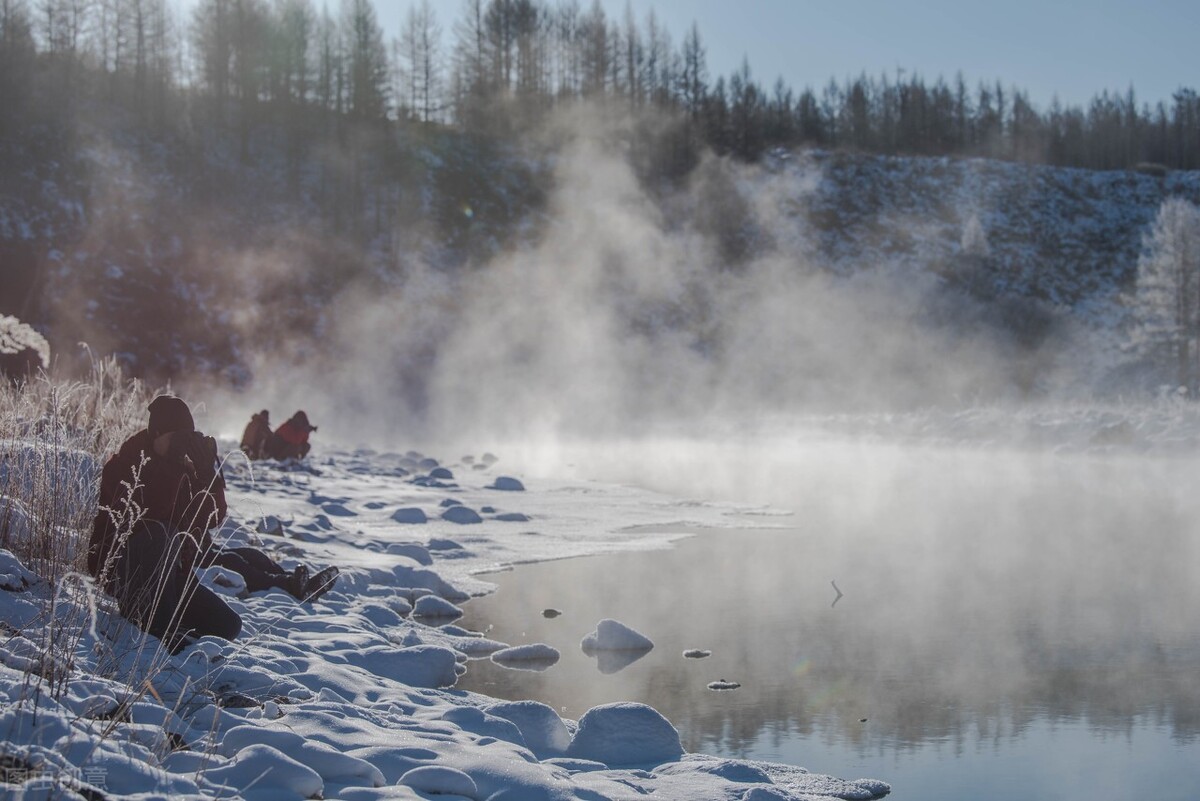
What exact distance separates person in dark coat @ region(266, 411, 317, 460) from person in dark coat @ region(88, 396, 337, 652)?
11.7 meters

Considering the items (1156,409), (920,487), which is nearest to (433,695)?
(920,487)

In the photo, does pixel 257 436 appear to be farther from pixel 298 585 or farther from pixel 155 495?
pixel 155 495

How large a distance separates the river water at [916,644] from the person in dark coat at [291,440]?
754cm

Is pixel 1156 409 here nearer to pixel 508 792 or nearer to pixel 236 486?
pixel 236 486

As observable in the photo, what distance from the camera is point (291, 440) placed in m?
17.6

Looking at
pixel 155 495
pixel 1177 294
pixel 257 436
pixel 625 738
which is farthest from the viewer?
pixel 1177 294

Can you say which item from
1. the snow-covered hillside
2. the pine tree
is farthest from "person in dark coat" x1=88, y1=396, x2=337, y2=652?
the pine tree

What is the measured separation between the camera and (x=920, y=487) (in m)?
19.2

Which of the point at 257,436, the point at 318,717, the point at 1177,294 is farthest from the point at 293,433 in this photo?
the point at 1177,294

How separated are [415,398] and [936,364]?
25951mm

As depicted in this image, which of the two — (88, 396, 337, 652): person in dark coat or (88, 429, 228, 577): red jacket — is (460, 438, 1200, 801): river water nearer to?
(88, 396, 337, 652): person in dark coat

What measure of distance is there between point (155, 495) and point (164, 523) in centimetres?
16

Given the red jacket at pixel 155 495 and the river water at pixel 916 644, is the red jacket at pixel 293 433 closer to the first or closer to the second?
the river water at pixel 916 644

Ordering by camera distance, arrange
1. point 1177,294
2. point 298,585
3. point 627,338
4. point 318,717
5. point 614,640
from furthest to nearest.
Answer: point 627,338 < point 1177,294 < point 298,585 < point 614,640 < point 318,717
